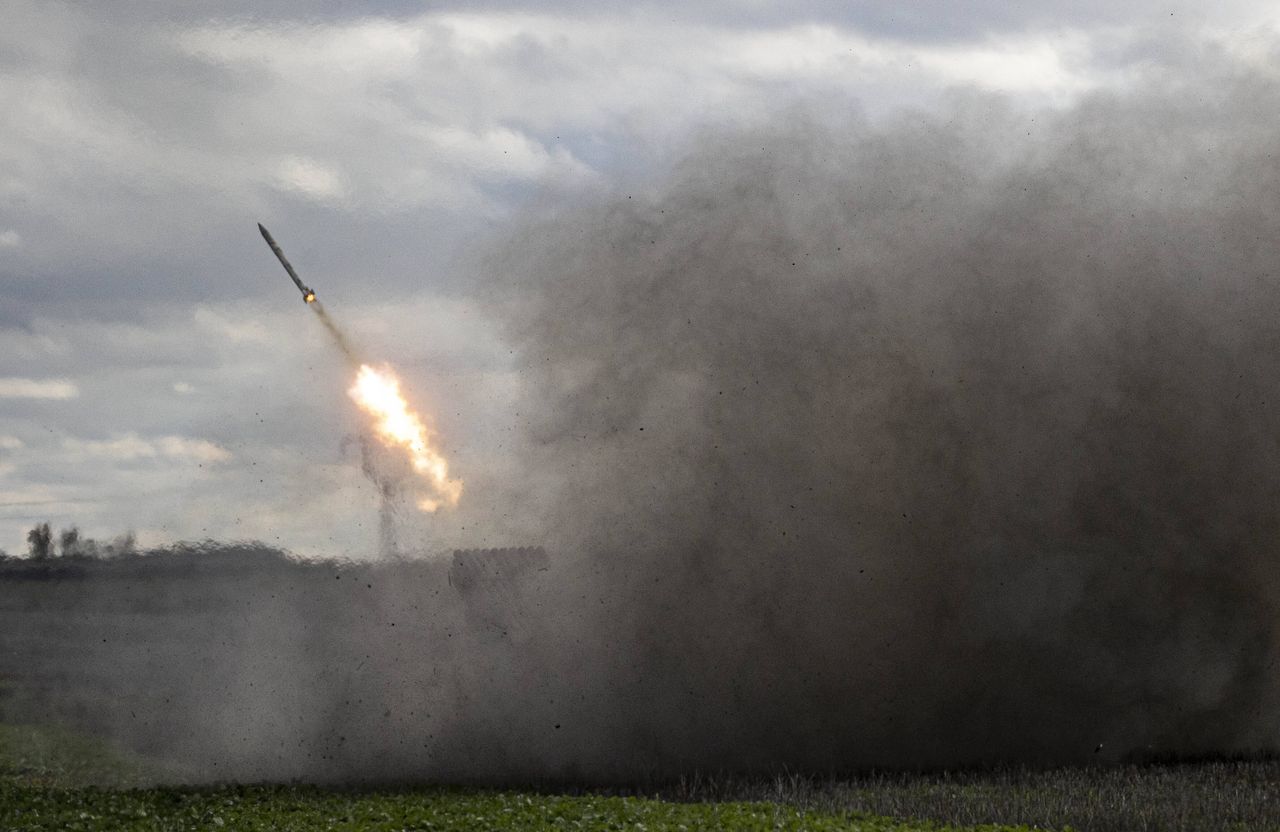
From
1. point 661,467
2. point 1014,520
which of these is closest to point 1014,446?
point 1014,520

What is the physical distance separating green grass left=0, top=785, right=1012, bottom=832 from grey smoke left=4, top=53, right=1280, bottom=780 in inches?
161

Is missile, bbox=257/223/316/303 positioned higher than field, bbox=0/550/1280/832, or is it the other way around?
missile, bbox=257/223/316/303

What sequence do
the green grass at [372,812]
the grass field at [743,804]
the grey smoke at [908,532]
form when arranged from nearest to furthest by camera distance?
1. the green grass at [372,812]
2. the grass field at [743,804]
3. the grey smoke at [908,532]

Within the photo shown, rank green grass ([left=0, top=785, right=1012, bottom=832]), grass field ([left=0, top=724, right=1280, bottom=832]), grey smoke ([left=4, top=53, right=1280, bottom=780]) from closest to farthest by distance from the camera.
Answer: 1. green grass ([left=0, top=785, right=1012, bottom=832])
2. grass field ([left=0, top=724, right=1280, bottom=832])
3. grey smoke ([left=4, top=53, right=1280, bottom=780])

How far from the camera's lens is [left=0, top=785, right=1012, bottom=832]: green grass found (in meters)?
21.3

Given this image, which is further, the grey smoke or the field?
the grey smoke

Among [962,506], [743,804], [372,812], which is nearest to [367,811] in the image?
[372,812]

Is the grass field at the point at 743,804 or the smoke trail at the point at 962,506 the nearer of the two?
the grass field at the point at 743,804

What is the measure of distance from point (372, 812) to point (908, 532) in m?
12.7

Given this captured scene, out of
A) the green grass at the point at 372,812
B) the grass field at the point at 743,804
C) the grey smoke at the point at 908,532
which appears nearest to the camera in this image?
the green grass at the point at 372,812

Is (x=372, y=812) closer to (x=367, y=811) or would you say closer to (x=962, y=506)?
(x=367, y=811)

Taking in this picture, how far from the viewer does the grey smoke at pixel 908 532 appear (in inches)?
1222

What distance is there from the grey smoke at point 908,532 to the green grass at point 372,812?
13.4 ft

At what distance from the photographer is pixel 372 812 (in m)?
23.3
